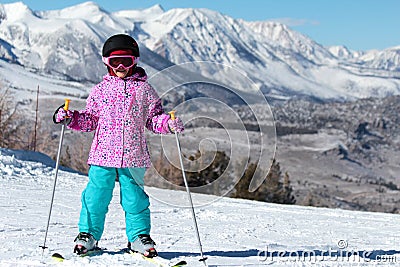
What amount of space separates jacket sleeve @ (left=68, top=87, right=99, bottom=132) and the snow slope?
1009 mm

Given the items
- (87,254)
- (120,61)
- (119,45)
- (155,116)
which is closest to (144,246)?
(87,254)

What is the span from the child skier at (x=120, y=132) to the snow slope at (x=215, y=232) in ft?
0.93

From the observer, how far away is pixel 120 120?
4488 millimetres

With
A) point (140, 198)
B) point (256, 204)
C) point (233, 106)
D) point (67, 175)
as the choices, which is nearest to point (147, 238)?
point (140, 198)

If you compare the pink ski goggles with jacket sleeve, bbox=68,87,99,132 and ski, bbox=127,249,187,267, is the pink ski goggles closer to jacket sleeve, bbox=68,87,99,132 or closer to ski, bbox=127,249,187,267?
jacket sleeve, bbox=68,87,99,132

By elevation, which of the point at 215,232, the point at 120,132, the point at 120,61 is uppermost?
the point at 120,61

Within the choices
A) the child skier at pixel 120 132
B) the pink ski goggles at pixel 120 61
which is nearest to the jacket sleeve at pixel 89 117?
the child skier at pixel 120 132

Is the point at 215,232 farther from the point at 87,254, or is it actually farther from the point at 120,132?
the point at 120,132

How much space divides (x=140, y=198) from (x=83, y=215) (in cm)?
48

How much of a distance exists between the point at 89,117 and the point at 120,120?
0.26m

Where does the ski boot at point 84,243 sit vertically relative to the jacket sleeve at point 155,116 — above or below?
below

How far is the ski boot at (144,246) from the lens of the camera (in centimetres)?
456

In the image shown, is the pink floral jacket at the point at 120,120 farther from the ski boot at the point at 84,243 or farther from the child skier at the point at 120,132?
the ski boot at the point at 84,243

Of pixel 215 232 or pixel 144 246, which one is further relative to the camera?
pixel 215 232
